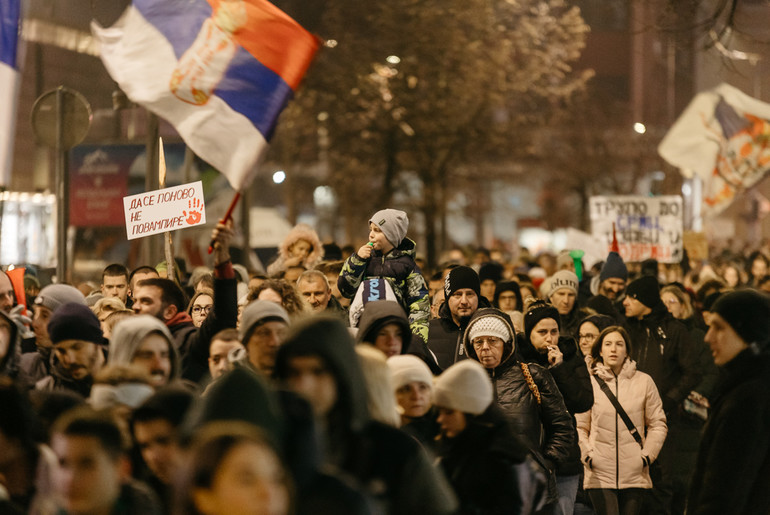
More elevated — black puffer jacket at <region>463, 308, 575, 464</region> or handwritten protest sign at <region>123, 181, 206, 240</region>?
handwritten protest sign at <region>123, 181, 206, 240</region>

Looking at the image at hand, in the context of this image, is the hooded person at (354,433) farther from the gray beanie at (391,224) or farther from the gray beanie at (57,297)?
the gray beanie at (391,224)

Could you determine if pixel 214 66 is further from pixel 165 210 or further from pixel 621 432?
pixel 621 432

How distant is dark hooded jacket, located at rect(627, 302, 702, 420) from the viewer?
11.8 meters

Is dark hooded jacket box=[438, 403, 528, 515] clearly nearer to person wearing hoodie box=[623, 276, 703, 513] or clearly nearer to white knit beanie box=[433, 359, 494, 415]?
white knit beanie box=[433, 359, 494, 415]

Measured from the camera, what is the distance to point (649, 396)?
995cm

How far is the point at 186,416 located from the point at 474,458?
1233mm

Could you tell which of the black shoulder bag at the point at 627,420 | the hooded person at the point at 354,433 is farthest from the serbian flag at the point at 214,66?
the hooded person at the point at 354,433

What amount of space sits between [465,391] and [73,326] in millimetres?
2265

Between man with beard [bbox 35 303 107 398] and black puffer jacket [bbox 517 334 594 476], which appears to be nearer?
man with beard [bbox 35 303 107 398]

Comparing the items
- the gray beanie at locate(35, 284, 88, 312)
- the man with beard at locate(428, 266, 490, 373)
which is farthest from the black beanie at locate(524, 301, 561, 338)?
the gray beanie at locate(35, 284, 88, 312)

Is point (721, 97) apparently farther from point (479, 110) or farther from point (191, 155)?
point (479, 110)

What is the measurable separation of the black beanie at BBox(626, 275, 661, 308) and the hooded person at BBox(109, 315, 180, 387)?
22.7ft

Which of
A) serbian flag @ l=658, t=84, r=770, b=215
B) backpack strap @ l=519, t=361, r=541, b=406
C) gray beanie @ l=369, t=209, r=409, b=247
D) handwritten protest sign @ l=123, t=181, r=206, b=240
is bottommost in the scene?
backpack strap @ l=519, t=361, r=541, b=406

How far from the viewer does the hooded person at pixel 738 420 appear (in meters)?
5.76
